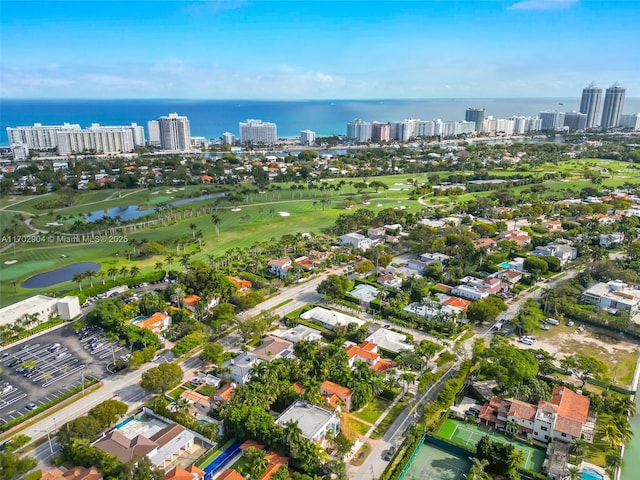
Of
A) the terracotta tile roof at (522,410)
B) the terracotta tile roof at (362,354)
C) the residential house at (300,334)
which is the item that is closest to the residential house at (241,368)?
the residential house at (300,334)

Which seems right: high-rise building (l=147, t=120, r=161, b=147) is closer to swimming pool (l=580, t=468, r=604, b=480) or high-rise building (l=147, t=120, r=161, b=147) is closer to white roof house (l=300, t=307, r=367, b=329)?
white roof house (l=300, t=307, r=367, b=329)

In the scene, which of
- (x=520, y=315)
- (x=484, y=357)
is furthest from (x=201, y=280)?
(x=520, y=315)

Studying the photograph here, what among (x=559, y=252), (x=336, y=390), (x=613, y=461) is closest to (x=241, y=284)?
(x=336, y=390)

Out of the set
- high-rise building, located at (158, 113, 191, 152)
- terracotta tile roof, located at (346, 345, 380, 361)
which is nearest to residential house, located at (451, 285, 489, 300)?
terracotta tile roof, located at (346, 345, 380, 361)

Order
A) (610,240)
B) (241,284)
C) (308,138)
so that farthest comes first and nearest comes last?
(308,138) → (610,240) → (241,284)

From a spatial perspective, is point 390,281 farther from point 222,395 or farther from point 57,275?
point 57,275

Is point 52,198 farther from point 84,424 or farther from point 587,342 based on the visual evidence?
point 587,342
